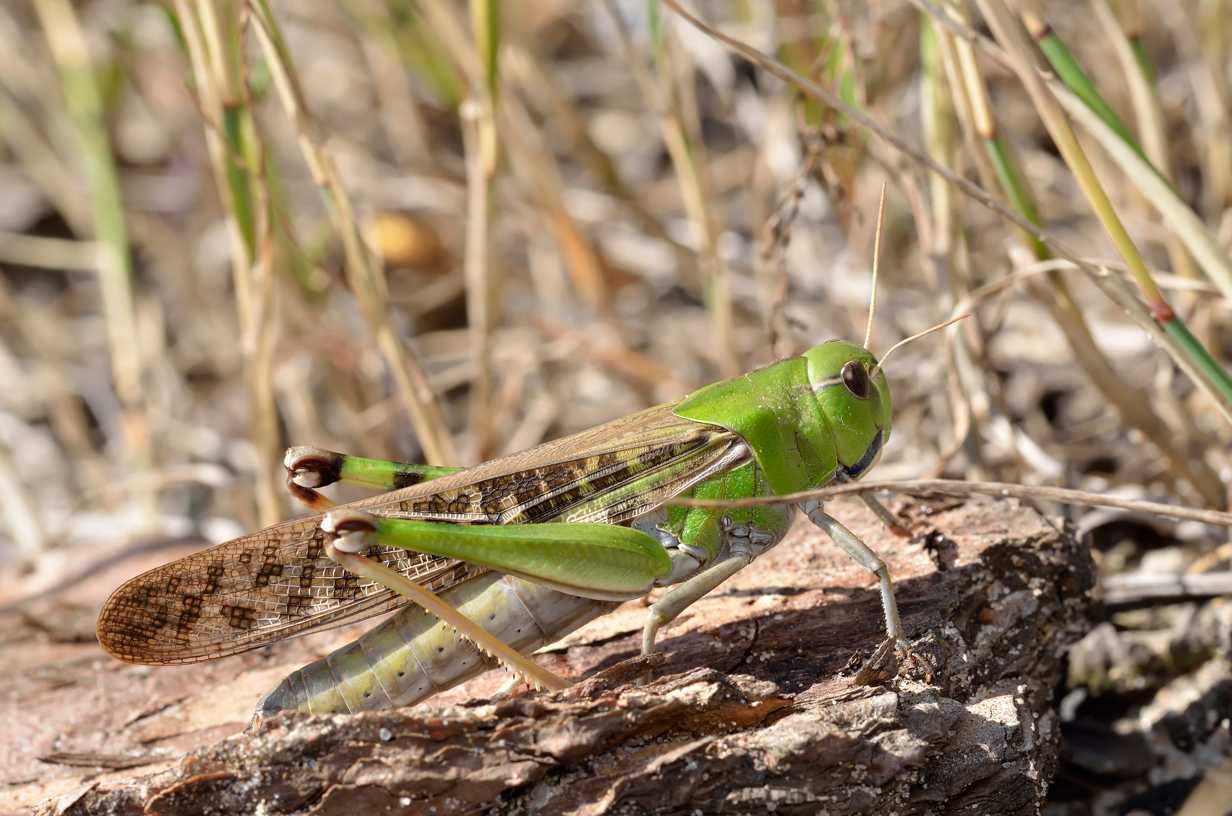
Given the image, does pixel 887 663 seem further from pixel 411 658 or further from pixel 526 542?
pixel 411 658

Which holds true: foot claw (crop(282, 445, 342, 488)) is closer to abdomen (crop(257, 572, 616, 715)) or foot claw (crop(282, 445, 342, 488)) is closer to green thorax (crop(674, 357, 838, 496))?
abdomen (crop(257, 572, 616, 715))

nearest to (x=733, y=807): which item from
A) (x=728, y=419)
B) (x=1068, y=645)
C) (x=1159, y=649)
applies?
(x=728, y=419)

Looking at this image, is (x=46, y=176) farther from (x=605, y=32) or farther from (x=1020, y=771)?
(x=1020, y=771)

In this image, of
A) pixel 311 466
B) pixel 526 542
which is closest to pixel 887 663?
pixel 526 542

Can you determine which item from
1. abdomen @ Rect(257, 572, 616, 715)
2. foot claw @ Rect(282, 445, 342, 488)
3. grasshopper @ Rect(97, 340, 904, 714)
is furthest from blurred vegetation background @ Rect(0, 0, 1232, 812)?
abdomen @ Rect(257, 572, 616, 715)

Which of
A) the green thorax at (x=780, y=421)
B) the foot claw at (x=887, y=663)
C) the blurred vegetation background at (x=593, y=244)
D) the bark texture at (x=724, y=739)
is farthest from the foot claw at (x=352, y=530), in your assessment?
the blurred vegetation background at (x=593, y=244)

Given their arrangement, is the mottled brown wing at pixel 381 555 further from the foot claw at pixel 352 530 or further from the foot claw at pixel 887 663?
the foot claw at pixel 887 663
